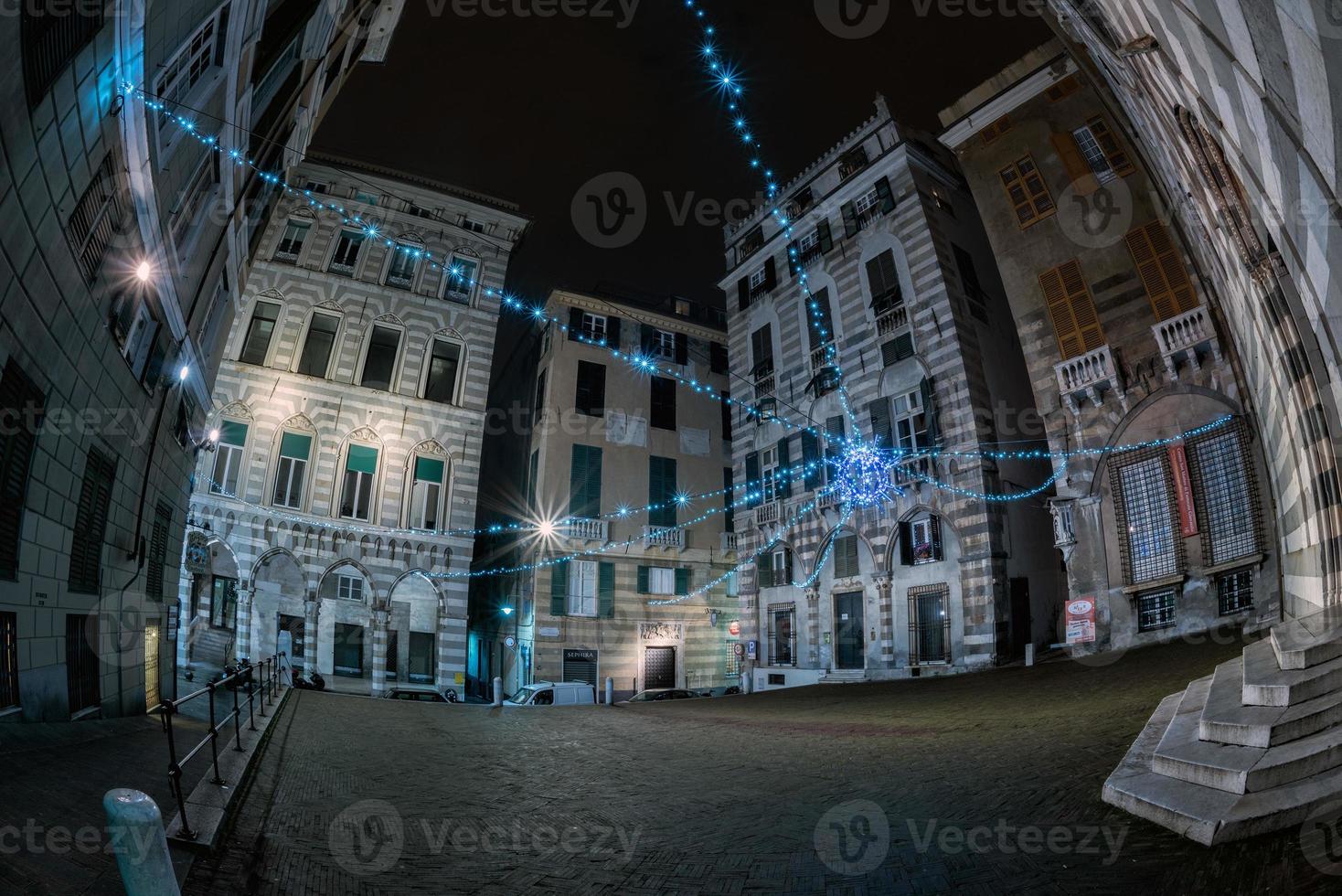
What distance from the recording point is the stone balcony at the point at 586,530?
26.9 meters

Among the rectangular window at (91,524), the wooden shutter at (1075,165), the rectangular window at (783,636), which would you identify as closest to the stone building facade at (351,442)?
the rectangular window at (783,636)

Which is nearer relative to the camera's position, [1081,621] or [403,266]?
[1081,621]

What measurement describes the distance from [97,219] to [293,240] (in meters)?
20.1

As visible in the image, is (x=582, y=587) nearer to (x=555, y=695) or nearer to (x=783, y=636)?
(x=555, y=695)

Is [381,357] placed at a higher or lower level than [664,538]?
higher

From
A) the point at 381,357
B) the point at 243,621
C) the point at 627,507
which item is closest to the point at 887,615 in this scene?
the point at 627,507

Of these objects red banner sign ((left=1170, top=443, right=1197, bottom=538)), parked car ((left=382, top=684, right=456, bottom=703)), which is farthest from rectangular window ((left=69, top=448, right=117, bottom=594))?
red banner sign ((left=1170, top=443, right=1197, bottom=538))

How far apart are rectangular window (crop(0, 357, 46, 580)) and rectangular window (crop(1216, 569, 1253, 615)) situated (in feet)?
66.9

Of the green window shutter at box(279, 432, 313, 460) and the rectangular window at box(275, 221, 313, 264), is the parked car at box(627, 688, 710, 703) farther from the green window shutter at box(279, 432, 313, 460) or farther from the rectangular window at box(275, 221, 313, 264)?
the rectangular window at box(275, 221, 313, 264)

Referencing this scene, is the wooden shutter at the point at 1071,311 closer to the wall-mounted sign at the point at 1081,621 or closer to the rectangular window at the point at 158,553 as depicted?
the wall-mounted sign at the point at 1081,621

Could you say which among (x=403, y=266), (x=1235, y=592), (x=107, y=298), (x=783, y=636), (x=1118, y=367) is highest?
(x=403, y=266)

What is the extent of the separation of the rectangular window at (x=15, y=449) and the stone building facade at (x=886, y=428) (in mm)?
19895

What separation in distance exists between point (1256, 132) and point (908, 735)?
785cm

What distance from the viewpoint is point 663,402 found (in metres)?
30.6
